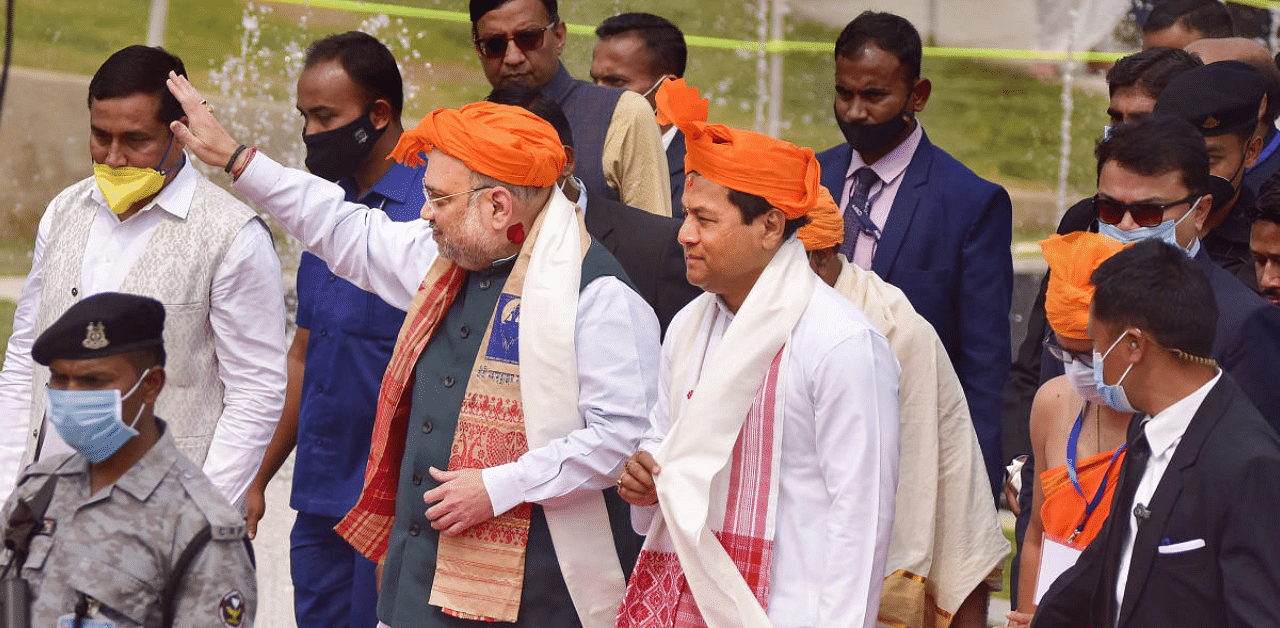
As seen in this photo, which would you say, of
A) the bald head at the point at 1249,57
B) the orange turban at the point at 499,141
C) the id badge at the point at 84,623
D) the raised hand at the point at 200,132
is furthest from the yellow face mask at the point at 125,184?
the bald head at the point at 1249,57

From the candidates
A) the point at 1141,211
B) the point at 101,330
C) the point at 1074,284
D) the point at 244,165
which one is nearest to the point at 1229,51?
the point at 1141,211

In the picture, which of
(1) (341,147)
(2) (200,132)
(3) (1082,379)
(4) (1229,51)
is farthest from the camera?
(4) (1229,51)

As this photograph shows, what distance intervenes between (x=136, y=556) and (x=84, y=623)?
6.1 inches

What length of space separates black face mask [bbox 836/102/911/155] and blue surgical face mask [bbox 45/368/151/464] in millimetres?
2840

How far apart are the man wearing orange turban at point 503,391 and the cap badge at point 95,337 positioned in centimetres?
86

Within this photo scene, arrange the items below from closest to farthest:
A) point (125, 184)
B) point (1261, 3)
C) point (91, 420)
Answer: point (91, 420), point (125, 184), point (1261, 3)

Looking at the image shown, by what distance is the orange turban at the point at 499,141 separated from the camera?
3.88 metres

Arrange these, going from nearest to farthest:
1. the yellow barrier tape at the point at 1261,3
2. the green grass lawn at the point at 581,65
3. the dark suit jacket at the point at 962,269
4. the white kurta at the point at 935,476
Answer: the white kurta at the point at 935,476 < the dark suit jacket at the point at 962,269 < the green grass lawn at the point at 581,65 < the yellow barrier tape at the point at 1261,3

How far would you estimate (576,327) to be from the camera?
3.83 metres

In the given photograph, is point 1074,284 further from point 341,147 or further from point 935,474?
point 341,147

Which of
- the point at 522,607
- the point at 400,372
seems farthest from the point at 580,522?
the point at 400,372

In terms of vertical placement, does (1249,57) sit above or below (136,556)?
above

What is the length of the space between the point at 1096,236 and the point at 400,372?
5.77 feet

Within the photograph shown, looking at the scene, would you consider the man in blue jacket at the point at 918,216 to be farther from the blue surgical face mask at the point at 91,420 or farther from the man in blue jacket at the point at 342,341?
the blue surgical face mask at the point at 91,420
